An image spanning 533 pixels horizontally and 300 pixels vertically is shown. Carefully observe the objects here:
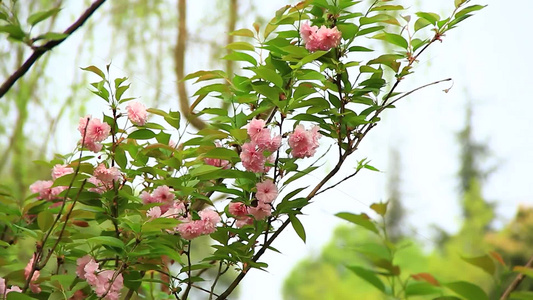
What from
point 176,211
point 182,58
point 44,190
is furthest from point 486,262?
point 182,58

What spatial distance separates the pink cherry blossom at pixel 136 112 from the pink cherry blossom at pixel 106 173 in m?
0.07

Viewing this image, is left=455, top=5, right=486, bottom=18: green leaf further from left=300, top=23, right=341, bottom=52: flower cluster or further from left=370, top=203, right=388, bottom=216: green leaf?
left=370, top=203, right=388, bottom=216: green leaf

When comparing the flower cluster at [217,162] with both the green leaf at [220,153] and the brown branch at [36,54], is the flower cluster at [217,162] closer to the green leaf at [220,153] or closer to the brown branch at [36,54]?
the green leaf at [220,153]

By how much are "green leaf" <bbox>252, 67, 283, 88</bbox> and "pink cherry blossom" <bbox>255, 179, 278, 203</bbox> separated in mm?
114

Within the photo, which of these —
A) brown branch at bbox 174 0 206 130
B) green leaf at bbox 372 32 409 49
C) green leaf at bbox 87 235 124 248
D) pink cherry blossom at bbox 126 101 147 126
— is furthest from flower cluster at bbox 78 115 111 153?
brown branch at bbox 174 0 206 130

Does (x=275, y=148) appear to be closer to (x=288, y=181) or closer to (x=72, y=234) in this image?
(x=288, y=181)

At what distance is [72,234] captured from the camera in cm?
82

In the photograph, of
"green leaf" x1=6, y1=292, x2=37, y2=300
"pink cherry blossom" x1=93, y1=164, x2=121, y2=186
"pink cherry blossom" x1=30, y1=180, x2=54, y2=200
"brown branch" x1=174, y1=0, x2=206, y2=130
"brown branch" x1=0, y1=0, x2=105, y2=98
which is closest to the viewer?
"brown branch" x1=0, y1=0, x2=105, y2=98

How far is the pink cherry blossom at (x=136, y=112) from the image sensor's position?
30.4 inches

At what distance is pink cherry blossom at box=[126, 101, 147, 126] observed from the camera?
772mm

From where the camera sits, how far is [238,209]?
747 millimetres

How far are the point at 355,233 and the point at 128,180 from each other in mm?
15034

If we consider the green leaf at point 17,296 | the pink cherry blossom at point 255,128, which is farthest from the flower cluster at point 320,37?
the green leaf at point 17,296

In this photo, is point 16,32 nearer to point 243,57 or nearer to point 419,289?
point 243,57
